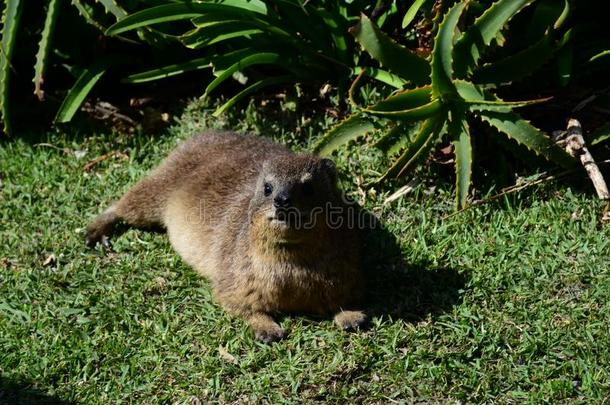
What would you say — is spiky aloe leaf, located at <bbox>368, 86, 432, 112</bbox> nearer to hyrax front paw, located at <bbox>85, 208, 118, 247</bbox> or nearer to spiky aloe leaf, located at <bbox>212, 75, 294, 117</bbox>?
spiky aloe leaf, located at <bbox>212, 75, 294, 117</bbox>

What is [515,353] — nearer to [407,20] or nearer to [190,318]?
[190,318]

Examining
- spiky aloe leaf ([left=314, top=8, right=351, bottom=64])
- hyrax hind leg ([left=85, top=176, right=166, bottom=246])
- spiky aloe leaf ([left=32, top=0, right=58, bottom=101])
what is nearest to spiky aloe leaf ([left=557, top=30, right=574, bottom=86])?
spiky aloe leaf ([left=314, top=8, right=351, bottom=64])

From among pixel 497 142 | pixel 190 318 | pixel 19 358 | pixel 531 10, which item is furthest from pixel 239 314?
pixel 531 10

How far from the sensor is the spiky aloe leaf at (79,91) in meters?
7.54

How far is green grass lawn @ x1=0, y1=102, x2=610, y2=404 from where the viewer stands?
502cm

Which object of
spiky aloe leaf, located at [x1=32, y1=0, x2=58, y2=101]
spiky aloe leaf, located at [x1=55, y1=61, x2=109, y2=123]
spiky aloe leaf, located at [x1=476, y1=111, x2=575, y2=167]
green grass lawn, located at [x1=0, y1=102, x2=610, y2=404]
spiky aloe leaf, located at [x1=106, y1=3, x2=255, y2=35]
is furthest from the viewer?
spiky aloe leaf, located at [x1=55, y1=61, x2=109, y2=123]

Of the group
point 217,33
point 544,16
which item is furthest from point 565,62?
point 217,33

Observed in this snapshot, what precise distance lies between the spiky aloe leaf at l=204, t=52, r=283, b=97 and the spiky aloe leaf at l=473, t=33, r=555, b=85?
1.67m

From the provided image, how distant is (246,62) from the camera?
6.88 metres

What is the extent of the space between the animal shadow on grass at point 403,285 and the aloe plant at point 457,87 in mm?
503

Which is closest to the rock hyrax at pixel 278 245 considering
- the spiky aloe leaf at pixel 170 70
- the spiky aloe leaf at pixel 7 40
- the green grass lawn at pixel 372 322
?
the green grass lawn at pixel 372 322

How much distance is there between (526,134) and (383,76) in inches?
55.7

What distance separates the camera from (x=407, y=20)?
20.9 ft

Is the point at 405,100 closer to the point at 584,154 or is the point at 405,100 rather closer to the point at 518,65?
the point at 518,65
